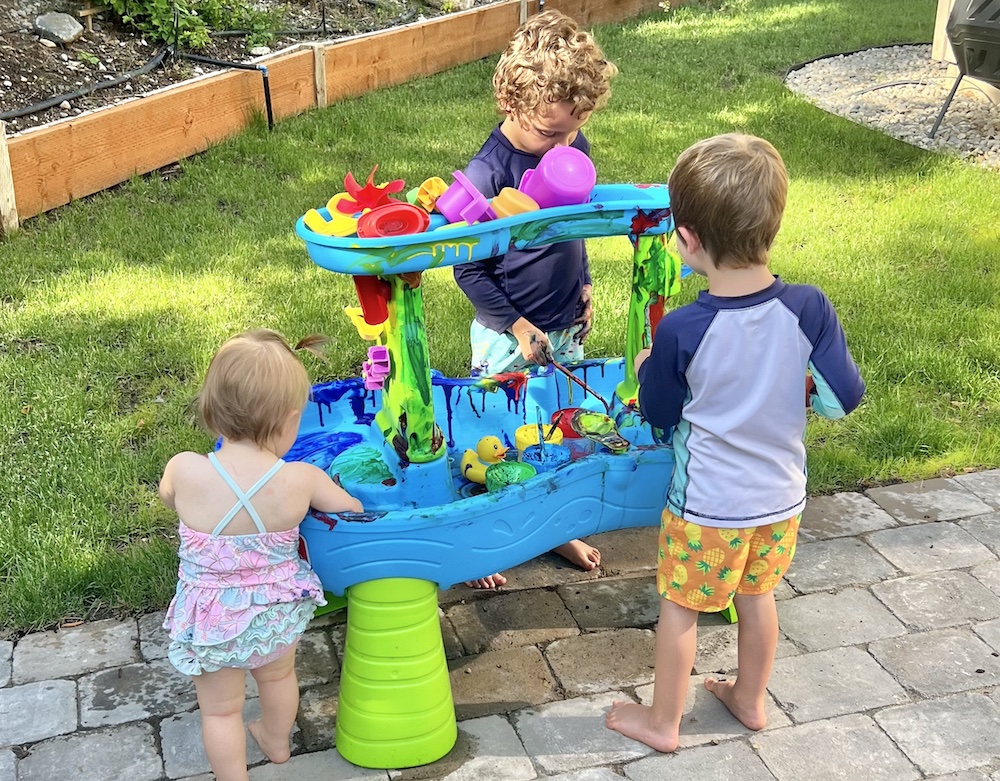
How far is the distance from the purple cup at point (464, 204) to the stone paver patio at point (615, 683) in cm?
107

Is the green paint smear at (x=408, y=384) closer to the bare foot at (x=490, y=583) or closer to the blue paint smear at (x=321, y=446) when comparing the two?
the blue paint smear at (x=321, y=446)

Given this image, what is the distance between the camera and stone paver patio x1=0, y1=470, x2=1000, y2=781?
2.26 metres

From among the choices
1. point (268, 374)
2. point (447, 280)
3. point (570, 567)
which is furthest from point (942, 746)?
point (447, 280)

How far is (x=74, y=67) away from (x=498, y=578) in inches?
187

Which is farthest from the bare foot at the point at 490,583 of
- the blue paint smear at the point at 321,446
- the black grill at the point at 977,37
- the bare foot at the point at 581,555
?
the black grill at the point at 977,37

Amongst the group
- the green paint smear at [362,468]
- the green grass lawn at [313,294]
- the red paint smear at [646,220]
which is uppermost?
the red paint smear at [646,220]

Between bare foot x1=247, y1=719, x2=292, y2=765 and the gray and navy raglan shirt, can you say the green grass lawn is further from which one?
the gray and navy raglan shirt

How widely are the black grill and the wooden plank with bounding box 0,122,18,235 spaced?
5188 millimetres

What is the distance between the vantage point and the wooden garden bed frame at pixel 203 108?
16.4 ft

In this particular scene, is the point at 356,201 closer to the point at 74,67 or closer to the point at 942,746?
the point at 942,746

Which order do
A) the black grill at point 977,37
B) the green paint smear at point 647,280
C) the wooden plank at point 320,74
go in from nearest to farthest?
1. the green paint smear at point 647,280
2. the black grill at point 977,37
3. the wooden plank at point 320,74

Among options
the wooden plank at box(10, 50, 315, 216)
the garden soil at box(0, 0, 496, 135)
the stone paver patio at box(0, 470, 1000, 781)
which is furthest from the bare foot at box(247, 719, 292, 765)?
the garden soil at box(0, 0, 496, 135)

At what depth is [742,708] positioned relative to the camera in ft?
7.78

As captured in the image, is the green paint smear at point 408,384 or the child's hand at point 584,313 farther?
the child's hand at point 584,313
